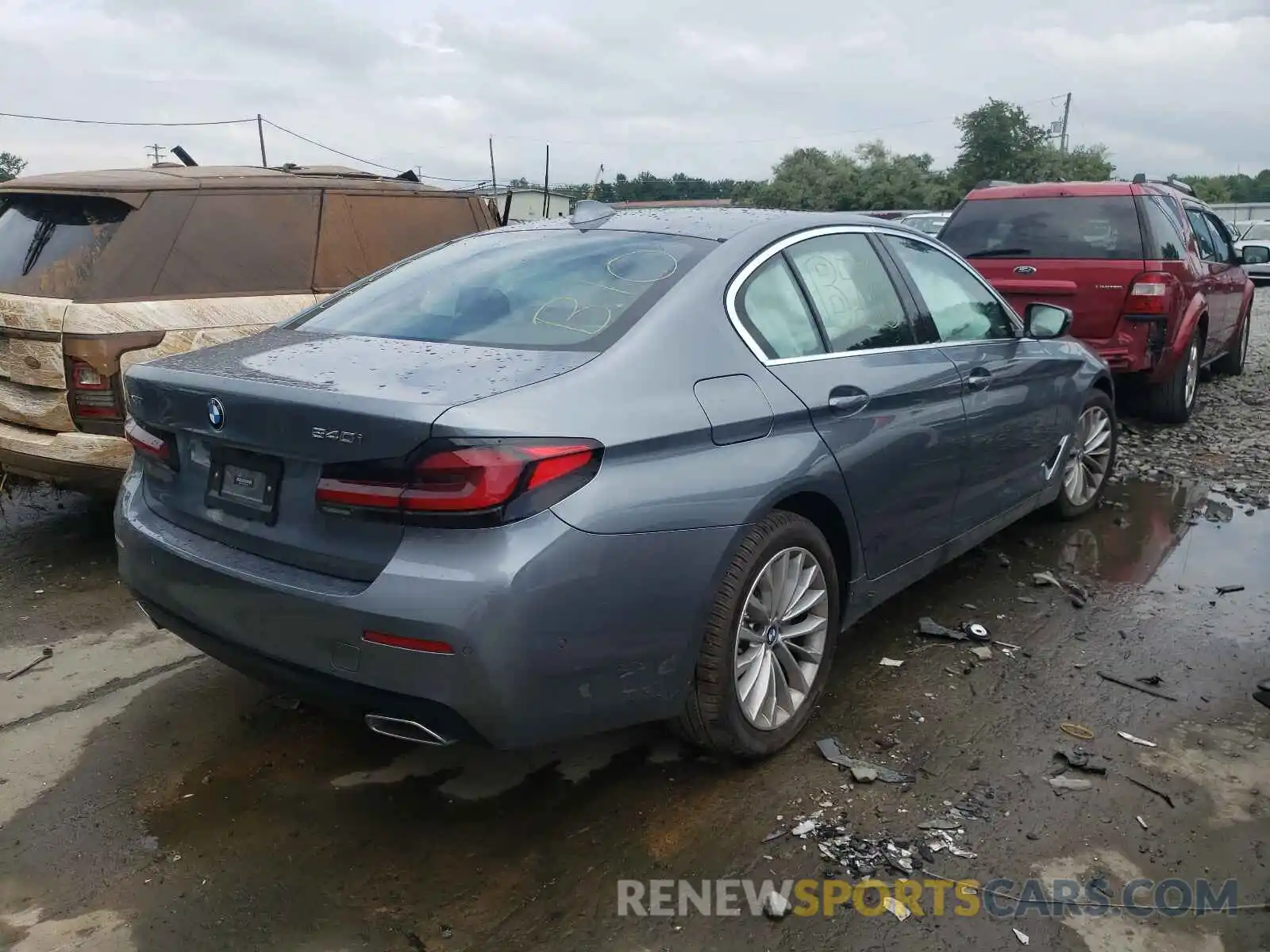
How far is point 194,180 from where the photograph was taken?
17.5ft

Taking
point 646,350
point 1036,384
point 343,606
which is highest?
point 646,350

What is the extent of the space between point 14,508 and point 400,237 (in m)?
2.84

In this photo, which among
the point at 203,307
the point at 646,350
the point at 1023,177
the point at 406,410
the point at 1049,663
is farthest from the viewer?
the point at 1023,177

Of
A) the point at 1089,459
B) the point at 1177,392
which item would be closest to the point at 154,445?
the point at 1089,459

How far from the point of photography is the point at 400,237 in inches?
246

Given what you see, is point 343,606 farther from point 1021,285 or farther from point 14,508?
point 1021,285

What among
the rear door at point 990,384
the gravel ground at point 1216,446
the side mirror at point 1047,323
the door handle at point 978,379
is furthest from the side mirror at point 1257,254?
the door handle at point 978,379

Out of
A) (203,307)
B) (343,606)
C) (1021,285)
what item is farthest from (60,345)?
(1021,285)

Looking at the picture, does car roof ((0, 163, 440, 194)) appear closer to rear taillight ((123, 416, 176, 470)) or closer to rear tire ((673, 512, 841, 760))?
rear taillight ((123, 416, 176, 470))

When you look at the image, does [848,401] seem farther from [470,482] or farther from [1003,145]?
[1003,145]

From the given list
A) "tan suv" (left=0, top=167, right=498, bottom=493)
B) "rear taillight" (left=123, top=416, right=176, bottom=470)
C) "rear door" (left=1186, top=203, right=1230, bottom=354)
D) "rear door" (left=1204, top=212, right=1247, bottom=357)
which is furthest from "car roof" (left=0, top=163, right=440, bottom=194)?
"rear door" (left=1204, top=212, right=1247, bottom=357)

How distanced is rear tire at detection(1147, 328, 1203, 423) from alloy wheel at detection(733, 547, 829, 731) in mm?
5626

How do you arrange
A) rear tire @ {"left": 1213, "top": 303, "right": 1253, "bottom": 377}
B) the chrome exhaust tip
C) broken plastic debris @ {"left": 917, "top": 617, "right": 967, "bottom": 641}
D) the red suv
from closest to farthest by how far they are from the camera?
the chrome exhaust tip → broken plastic debris @ {"left": 917, "top": 617, "right": 967, "bottom": 641} → the red suv → rear tire @ {"left": 1213, "top": 303, "right": 1253, "bottom": 377}

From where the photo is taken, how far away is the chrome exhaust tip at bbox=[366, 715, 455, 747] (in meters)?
2.50
